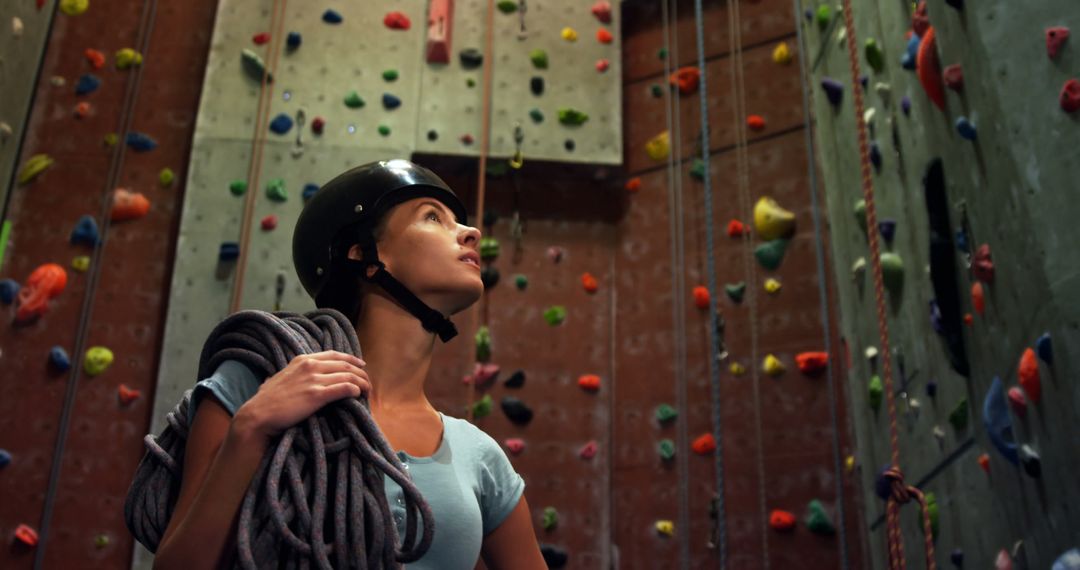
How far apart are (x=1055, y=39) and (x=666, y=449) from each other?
2.51 metres

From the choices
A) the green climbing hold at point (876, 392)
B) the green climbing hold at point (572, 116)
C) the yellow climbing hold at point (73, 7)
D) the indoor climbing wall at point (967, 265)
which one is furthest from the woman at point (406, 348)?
the yellow climbing hold at point (73, 7)

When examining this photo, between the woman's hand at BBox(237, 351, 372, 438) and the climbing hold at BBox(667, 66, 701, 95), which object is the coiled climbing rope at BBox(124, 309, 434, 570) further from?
the climbing hold at BBox(667, 66, 701, 95)

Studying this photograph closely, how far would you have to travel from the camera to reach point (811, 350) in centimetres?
414

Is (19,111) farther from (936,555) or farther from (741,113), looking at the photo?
(936,555)

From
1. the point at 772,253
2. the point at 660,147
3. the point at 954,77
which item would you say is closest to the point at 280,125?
the point at 660,147

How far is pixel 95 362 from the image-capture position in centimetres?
421

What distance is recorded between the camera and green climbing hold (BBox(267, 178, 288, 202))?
4469mm

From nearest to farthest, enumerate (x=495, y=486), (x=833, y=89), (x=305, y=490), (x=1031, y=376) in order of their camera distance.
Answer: (x=305, y=490) < (x=495, y=486) < (x=1031, y=376) < (x=833, y=89)

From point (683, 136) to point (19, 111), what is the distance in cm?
283

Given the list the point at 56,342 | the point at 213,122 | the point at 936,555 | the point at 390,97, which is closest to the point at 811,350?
the point at 936,555

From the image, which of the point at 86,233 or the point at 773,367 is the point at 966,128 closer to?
the point at 773,367

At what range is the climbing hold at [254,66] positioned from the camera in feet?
15.4

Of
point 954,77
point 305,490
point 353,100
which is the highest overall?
point 353,100

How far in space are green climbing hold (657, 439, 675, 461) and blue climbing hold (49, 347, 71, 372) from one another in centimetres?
247
